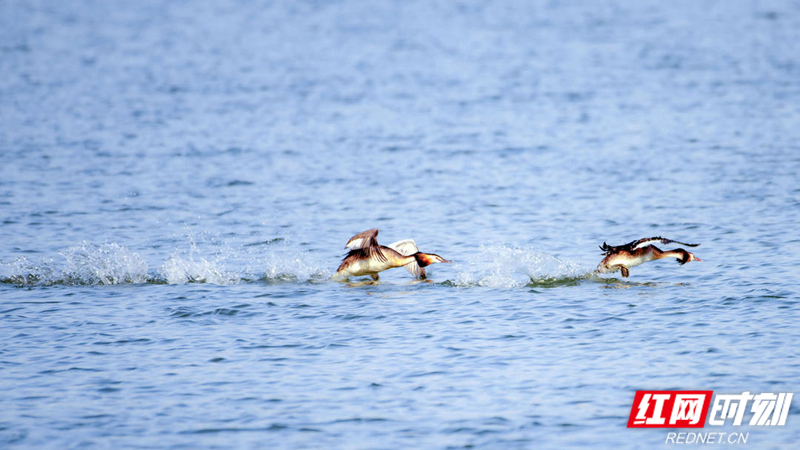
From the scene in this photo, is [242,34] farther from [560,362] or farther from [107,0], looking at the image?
[560,362]

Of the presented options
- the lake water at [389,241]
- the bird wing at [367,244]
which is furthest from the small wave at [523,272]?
the bird wing at [367,244]

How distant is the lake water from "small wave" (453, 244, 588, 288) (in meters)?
0.04

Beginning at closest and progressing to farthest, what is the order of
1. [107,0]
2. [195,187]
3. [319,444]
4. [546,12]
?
[319,444]
[195,187]
[546,12]
[107,0]

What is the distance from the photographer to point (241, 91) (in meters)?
38.4

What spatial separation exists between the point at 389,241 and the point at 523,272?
3727mm

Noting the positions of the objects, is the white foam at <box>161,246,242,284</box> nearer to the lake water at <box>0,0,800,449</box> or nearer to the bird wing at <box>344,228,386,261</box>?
the lake water at <box>0,0,800,449</box>

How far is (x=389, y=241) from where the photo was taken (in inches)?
714

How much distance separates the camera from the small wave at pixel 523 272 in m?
14.8

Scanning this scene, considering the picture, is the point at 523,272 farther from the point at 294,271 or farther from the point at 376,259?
the point at 294,271

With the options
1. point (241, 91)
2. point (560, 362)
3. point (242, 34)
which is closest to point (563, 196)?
point (560, 362)

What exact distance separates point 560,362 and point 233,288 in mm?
5659

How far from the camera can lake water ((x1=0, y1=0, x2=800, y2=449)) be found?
1021 cm

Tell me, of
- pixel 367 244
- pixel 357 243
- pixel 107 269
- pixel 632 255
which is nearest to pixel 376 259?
pixel 367 244

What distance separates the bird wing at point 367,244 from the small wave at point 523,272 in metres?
1.28
